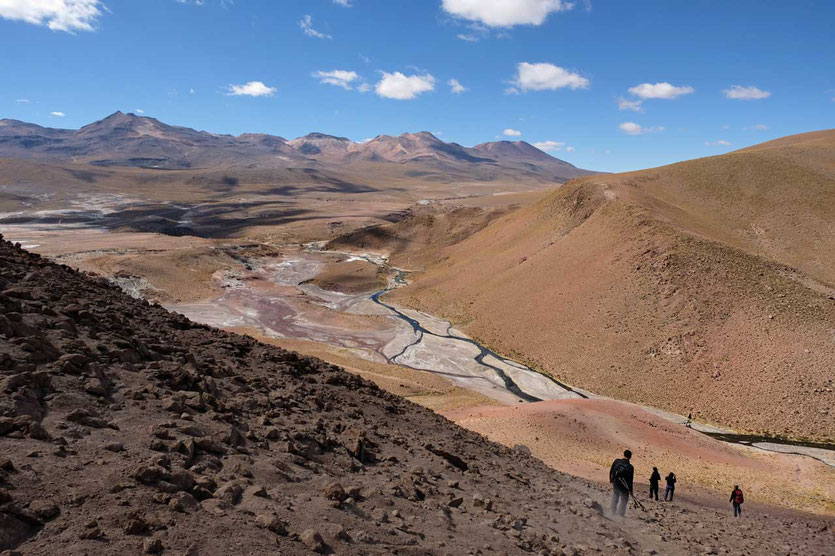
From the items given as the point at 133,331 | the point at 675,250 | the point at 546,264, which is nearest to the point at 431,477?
the point at 133,331

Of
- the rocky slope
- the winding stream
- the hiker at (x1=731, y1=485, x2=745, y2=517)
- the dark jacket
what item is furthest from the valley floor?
the rocky slope

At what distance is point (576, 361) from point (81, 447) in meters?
39.7

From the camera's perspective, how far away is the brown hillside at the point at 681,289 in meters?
34.7

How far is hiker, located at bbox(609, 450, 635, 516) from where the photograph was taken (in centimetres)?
1327

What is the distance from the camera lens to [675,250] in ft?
155

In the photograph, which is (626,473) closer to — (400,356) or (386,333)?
(400,356)

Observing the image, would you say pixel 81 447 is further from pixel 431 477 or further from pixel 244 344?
pixel 244 344

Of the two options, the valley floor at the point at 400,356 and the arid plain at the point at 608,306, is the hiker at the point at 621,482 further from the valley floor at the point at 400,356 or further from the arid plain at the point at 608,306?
the arid plain at the point at 608,306

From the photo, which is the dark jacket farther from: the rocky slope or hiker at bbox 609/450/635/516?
the rocky slope

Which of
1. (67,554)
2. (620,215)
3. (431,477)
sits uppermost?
(620,215)

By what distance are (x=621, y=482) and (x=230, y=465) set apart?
10.5m

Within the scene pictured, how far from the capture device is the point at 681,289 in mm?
43625

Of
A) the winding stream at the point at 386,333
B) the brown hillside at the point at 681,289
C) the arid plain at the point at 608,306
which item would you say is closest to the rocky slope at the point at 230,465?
the arid plain at the point at 608,306

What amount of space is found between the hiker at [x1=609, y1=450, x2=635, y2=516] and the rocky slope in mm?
569
